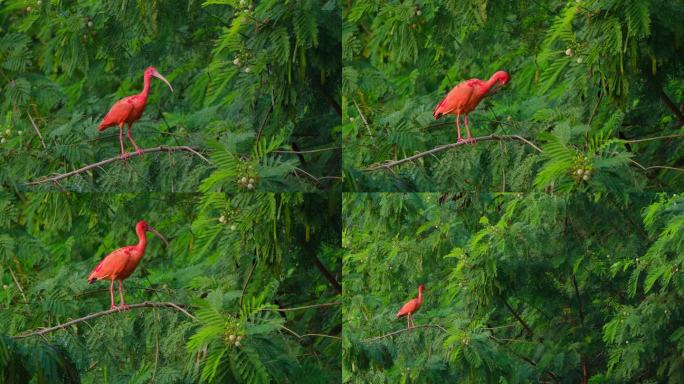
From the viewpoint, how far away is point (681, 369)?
508cm

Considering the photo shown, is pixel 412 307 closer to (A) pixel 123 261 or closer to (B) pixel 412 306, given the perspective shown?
(B) pixel 412 306

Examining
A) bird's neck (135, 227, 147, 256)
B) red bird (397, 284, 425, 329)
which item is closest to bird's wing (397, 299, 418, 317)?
red bird (397, 284, 425, 329)

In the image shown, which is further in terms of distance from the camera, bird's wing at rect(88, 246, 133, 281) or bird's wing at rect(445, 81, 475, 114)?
bird's wing at rect(88, 246, 133, 281)

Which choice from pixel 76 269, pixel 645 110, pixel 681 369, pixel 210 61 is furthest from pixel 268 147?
pixel 681 369

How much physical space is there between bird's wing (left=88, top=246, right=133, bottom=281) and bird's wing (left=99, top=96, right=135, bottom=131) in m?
0.46

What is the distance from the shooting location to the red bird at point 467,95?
201 inches

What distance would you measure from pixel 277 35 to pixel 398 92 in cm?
49

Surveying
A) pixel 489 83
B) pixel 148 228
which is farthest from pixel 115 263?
pixel 489 83

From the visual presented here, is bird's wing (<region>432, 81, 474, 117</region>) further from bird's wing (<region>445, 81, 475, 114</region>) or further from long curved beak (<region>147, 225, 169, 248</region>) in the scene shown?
long curved beak (<region>147, 225, 169, 248</region>)

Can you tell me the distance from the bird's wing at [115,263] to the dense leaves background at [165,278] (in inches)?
2.7

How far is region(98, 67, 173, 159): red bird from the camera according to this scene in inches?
207

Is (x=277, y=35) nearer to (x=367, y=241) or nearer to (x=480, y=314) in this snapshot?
(x=367, y=241)

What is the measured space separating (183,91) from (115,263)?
0.69 m

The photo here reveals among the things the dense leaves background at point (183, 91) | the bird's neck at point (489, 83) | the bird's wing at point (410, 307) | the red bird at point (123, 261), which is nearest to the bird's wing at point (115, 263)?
the red bird at point (123, 261)
